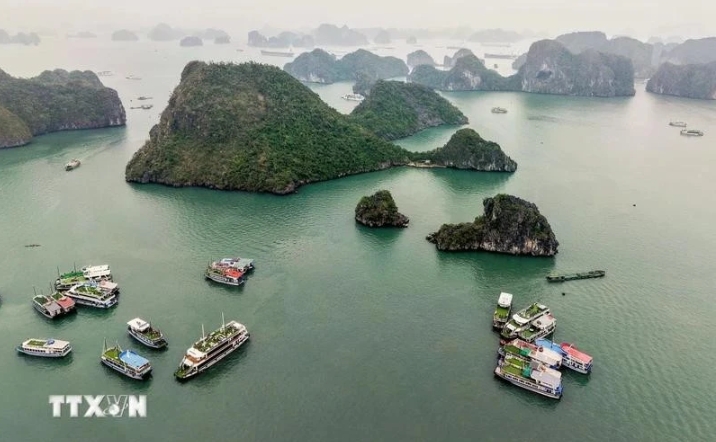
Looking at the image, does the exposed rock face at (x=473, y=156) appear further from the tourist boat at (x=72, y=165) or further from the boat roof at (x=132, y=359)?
the boat roof at (x=132, y=359)

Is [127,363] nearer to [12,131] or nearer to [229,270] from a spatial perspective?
[229,270]

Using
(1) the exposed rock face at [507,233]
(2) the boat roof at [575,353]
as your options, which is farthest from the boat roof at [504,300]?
(1) the exposed rock face at [507,233]

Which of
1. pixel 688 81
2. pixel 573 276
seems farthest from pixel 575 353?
pixel 688 81

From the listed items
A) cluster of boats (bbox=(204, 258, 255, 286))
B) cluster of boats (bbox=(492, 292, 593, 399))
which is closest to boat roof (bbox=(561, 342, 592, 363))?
cluster of boats (bbox=(492, 292, 593, 399))

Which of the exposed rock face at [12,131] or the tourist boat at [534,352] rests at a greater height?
the exposed rock face at [12,131]

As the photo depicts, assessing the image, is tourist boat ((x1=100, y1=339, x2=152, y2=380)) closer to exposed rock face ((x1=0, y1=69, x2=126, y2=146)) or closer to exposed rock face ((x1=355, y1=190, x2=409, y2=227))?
exposed rock face ((x1=355, y1=190, x2=409, y2=227))

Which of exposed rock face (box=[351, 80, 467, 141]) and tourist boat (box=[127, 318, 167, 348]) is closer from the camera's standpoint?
tourist boat (box=[127, 318, 167, 348])
